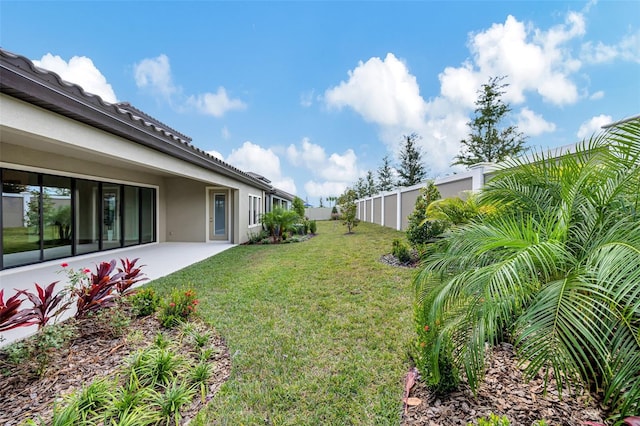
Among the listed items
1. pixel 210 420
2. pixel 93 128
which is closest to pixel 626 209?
pixel 210 420

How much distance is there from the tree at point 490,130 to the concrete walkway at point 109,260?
24655mm

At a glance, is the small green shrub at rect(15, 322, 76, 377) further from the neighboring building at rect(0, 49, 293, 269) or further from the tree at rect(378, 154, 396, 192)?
the tree at rect(378, 154, 396, 192)

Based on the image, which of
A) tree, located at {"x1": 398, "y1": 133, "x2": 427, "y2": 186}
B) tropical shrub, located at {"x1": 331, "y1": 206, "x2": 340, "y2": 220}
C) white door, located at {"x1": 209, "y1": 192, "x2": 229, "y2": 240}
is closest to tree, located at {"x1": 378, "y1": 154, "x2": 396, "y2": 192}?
tree, located at {"x1": 398, "y1": 133, "x2": 427, "y2": 186}

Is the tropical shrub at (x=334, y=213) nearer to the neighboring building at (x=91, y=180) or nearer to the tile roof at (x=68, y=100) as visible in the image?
the neighboring building at (x=91, y=180)

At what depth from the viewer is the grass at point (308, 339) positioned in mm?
2418

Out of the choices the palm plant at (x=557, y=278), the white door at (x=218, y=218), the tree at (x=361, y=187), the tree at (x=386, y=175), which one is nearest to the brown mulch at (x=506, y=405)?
the palm plant at (x=557, y=278)

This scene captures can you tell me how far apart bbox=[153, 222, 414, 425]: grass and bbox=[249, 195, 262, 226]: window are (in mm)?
7411

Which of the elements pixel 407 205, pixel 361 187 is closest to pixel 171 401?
pixel 407 205

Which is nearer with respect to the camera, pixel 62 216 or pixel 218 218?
pixel 62 216

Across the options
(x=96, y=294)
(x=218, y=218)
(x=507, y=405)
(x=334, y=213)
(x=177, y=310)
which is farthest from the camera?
(x=334, y=213)

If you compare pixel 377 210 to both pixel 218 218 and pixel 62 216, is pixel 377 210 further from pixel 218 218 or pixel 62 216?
pixel 62 216

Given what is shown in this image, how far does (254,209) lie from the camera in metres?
15.3

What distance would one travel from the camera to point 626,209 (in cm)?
218

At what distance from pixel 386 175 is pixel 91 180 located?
3267 centimetres
